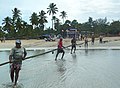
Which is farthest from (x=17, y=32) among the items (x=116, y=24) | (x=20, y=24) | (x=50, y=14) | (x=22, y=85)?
(x=22, y=85)

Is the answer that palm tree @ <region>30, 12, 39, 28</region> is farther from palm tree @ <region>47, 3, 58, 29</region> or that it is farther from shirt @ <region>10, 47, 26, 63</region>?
shirt @ <region>10, 47, 26, 63</region>

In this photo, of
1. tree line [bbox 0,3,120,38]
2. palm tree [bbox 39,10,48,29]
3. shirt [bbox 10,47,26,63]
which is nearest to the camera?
shirt [bbox 10,47,26,63]

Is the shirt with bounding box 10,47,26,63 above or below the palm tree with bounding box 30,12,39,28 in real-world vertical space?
below

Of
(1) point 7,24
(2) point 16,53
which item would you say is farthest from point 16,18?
(2) point 16,53

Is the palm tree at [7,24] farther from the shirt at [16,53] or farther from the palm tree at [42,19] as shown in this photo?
the shirt at [16,53]

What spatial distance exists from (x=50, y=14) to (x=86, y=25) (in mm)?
32611

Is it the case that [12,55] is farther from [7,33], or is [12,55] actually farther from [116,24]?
[116,24]

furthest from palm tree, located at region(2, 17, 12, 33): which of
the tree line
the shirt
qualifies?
the shirt

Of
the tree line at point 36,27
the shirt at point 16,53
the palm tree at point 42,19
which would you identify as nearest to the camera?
the shirt at point 16,53

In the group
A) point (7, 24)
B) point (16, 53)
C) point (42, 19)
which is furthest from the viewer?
point (42, 19)

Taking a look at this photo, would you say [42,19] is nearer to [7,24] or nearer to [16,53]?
[7,24]

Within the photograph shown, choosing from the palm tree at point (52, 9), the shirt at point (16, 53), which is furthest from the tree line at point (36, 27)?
the shirt at point (16, 53)

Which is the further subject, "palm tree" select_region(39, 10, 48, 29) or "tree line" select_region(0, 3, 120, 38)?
"palm tree" select_region(39, 10, 48, 29)

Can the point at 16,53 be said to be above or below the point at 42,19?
below
